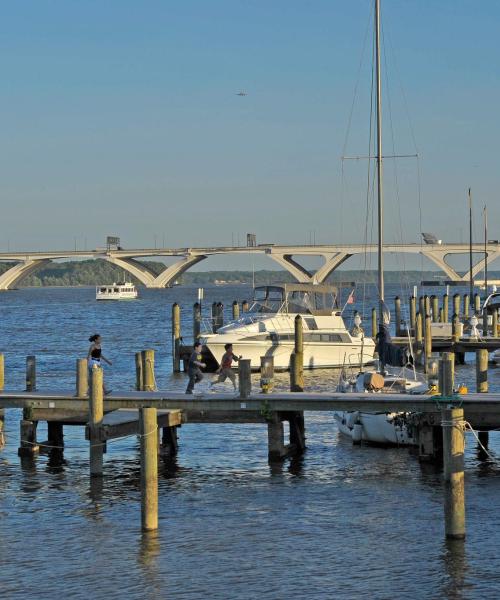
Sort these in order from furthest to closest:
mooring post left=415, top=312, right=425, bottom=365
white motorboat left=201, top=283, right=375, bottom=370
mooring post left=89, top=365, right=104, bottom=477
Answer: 1. mooring post left=415, top=312, right=425, bottom=365
2. white motorboat left=201, top=283, right=375, bottom=370
3. mooring post left=89, top=365, right=104, bottom=477

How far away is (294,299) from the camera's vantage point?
167 ft

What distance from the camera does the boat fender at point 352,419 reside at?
28877 mm

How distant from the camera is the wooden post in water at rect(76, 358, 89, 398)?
1047 inches

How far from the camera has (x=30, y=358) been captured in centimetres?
2984

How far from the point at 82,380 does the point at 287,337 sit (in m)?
22.5

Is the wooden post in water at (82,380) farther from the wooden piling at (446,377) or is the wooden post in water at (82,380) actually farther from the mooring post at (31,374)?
the wooden piling at (446,377)

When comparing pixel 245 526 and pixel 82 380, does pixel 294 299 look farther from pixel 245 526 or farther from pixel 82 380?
pixel 245 526

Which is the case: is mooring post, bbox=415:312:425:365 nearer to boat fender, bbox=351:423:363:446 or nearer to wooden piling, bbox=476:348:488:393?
wooden piling, bbox=476:348:488:393

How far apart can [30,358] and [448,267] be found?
14360 cm

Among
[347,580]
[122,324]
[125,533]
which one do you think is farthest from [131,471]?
[122,324]

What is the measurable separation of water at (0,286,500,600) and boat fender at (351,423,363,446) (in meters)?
0.26

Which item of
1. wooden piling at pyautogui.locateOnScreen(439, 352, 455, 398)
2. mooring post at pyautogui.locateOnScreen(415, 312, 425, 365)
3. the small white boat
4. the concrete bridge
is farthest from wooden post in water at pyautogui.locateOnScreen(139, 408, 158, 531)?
the small white boat

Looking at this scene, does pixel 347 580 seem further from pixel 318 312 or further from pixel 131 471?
pixel 318 312

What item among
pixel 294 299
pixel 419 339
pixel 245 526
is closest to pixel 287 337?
pixel 294 299
